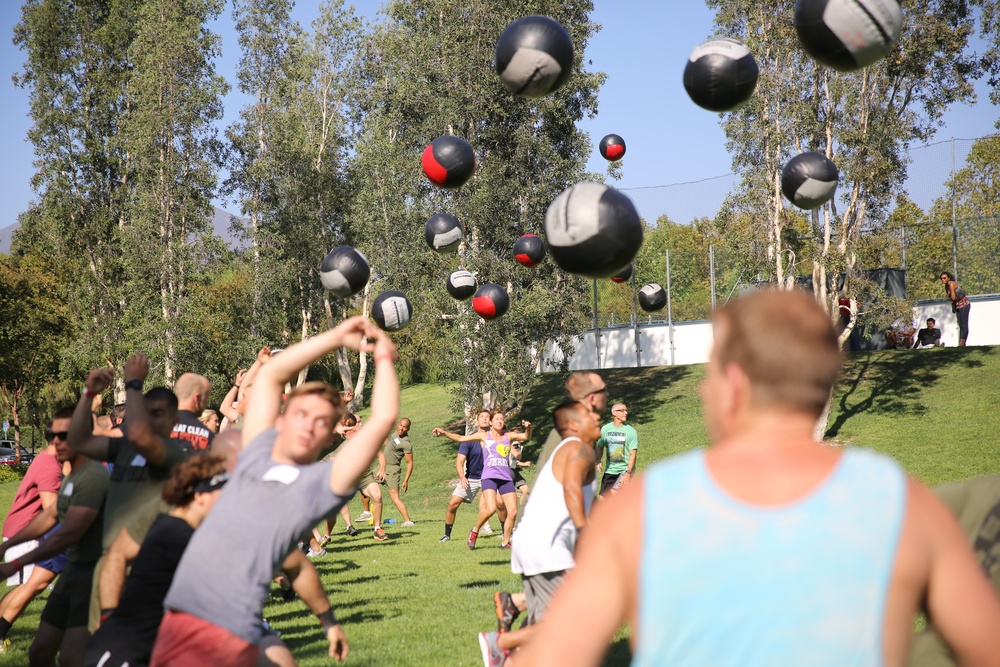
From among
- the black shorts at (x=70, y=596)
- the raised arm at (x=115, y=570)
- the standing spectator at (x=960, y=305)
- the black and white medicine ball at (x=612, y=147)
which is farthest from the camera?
the standing spectator at (x=960, y=305)

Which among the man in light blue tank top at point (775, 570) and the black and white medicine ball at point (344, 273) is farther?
the black and white medicine ball at point (344, 273)

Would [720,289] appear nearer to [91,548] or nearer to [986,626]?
[91,548]

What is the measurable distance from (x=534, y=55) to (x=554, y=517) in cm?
463

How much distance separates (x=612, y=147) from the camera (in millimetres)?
15719

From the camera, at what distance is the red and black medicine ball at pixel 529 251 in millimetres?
14492

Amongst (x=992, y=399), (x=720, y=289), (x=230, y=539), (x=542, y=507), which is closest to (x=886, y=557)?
(x=230, y=539)

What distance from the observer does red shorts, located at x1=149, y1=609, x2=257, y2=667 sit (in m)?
3.14

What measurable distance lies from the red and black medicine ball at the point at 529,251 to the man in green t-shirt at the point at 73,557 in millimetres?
9328

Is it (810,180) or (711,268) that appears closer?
(810,180)

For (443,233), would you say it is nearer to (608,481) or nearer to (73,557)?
(608,481)

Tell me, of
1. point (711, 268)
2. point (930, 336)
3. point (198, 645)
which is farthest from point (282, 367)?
point (930, 336)

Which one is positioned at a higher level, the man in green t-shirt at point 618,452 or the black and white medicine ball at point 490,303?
the black and white medicine ball at point 490,303

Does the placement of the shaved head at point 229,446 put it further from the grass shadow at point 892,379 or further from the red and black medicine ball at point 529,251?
the grass shadow at point 892,379

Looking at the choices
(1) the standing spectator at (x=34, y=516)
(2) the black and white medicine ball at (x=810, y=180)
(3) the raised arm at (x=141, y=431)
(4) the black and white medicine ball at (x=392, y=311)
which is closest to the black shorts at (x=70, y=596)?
(3) the raised arm at (x=141, y=431)
